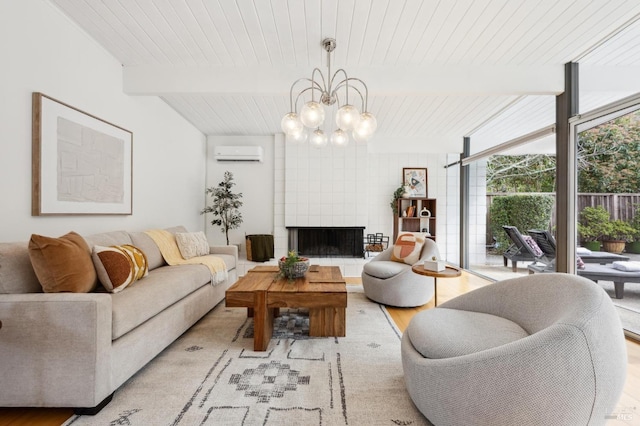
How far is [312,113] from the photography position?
2.09m

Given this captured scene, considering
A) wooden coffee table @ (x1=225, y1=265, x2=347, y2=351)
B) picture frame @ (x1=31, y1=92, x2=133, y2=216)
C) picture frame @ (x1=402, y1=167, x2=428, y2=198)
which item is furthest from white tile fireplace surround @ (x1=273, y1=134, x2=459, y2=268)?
wooden coffee table @ (x1=225, y1=265, x2=347, y2=351)

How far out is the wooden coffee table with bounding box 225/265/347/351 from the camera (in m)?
2.26

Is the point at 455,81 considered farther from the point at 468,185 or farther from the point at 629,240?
the point at 468,185

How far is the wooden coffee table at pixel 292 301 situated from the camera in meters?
2.26

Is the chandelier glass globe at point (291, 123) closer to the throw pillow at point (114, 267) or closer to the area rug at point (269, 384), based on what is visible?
the throw pillow at point (114, 267)

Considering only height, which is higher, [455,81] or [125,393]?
[455,81]

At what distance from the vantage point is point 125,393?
1.70 metres

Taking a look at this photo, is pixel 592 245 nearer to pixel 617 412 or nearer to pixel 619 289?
pixel 619 289

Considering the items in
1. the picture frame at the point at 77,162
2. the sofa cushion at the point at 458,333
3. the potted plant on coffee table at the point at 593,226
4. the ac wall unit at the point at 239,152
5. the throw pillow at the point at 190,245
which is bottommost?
the sofa cushion at the point at 458,333

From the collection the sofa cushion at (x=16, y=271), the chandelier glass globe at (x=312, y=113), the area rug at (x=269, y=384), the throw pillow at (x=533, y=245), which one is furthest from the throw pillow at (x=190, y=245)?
the throw pillow at (x=533, y=245)

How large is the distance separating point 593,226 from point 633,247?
344mm

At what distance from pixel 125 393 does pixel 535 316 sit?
2.30 meters

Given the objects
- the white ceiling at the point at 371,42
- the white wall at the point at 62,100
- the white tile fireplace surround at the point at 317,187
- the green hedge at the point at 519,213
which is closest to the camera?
the white wall at the point at 62,100

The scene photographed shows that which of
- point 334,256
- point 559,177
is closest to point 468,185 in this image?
point 559,177
